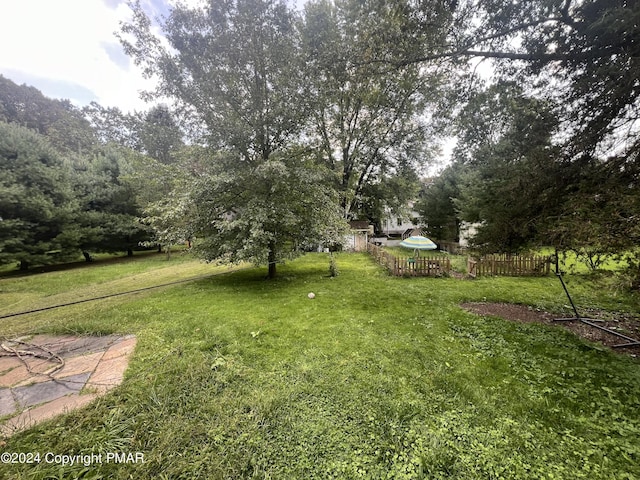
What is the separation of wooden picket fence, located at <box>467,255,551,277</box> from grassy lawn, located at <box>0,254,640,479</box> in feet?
11.9

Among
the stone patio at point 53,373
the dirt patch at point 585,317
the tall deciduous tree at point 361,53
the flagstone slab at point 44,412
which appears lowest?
the dirt patch at point 585,317

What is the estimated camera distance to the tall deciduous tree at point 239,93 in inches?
256

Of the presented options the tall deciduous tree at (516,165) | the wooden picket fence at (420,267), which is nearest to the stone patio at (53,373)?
the tall deciduous tree at (516,165)

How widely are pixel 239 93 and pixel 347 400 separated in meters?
8.29

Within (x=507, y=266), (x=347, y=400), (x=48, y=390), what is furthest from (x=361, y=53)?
(x=507, y=266)

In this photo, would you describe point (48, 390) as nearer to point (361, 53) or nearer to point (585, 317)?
point (361, 53)

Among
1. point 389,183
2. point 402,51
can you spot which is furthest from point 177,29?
point 389,183

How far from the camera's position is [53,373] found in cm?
302

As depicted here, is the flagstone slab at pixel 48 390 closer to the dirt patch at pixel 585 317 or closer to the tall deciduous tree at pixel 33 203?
the dirt patch at pixel 585 317

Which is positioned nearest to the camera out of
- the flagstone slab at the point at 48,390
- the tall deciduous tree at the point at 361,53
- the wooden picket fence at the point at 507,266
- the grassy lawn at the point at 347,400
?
the grassy lawn at the point at 347,400

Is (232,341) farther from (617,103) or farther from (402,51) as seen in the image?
(617,103)

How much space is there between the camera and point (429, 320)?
4.75 m

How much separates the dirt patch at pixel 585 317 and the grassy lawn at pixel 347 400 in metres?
0.33

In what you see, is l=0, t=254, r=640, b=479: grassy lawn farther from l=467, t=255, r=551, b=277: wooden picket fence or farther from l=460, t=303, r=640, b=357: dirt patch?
l=467, t=255, r=551, b=277: wooden picket fence
